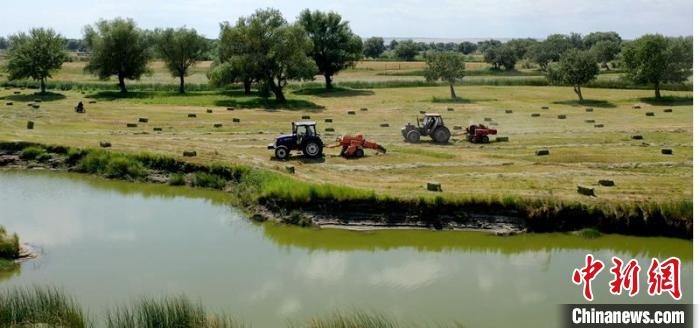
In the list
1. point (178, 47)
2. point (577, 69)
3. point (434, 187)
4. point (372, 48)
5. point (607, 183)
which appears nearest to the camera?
point (434, 187)

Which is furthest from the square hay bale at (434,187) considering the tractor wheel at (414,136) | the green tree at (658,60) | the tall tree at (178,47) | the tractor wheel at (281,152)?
the tall tree at (178,47)

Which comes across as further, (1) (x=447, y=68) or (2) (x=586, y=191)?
(1) (x=447, y=68)

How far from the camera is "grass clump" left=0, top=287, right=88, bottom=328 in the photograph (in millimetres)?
13430

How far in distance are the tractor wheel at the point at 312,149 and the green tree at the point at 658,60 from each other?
3712cm

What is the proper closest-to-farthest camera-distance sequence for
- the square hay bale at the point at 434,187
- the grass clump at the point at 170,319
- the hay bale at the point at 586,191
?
the grass clump at the point at 170,319 < the hay bale at the point at 586,191 < the square hay bale at the point at 434,187

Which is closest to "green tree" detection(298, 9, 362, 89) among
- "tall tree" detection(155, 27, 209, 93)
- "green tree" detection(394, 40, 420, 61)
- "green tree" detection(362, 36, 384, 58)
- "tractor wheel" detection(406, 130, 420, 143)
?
"tall tree" detection(155, 27, 209, 93)

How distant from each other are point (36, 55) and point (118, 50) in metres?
6.79

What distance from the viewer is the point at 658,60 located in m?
58.7

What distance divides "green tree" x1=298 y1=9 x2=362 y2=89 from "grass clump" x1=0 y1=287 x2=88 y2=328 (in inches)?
2295

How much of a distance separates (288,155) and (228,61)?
1110 inches

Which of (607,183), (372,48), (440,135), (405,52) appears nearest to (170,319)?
(607,183)

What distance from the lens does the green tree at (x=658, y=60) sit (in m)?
58.7

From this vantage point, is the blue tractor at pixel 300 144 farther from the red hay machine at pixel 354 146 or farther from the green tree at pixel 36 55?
the green tree at pixel 36 55

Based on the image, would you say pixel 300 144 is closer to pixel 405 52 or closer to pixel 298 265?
pixel 298 265
